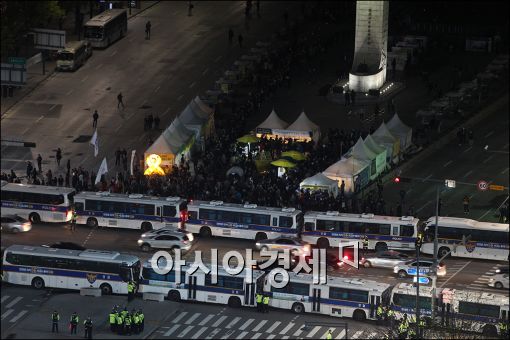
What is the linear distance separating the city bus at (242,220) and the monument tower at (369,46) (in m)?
38.7

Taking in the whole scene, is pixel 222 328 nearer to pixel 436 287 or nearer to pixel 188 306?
pixel 188 306

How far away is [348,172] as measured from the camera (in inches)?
5920

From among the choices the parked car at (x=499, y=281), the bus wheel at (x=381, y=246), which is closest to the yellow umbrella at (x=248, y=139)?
the bus wheel at (x=381, y=246)

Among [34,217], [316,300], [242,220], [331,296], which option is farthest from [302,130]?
[331,296]

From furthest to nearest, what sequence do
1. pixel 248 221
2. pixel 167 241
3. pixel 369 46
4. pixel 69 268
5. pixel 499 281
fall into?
pixel 369 46 < pixel 248 221 < pixel 167 241 < pixel 499 281 < pixel 69 268

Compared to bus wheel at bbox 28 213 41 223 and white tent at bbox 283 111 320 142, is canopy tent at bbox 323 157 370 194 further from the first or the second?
bus wheel at bbox 28 213 41 223

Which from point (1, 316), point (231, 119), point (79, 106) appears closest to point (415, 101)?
Result: point (231, 119)

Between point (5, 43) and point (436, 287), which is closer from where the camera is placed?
point (436, 287)

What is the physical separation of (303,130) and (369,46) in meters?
22.9

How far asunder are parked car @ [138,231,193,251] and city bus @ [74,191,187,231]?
4.23 metres

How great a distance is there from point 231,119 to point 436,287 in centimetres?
4375

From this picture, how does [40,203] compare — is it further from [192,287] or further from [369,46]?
[369,46]

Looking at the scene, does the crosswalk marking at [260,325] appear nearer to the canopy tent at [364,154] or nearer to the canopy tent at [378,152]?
the canopy tent at [364,154]

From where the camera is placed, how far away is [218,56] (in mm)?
191125
